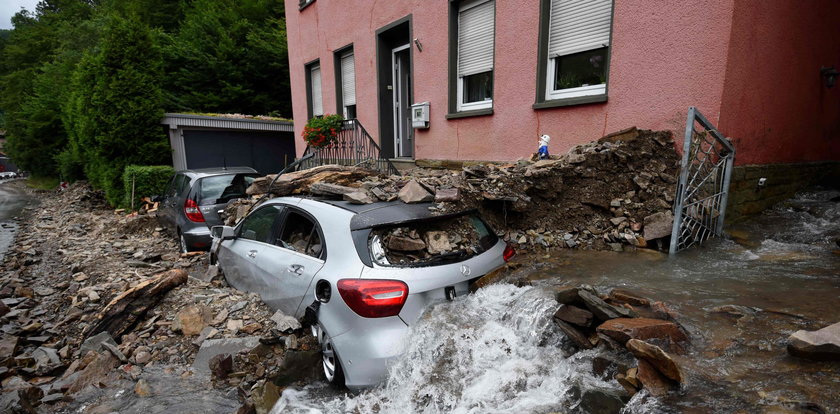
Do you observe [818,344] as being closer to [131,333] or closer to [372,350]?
[372,350]

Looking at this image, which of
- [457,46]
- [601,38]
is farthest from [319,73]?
[601,38]

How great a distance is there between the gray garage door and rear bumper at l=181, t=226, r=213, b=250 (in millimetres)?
8223

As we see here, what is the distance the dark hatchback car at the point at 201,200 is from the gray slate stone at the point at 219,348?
155 inches

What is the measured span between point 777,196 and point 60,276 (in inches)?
434

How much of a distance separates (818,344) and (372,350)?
242 cm

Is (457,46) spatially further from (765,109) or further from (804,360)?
(804,360)

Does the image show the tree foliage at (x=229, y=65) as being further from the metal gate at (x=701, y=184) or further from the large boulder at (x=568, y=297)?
the large boulder at (x=568, y=297)

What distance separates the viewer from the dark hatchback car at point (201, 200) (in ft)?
23.0

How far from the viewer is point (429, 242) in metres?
3.15

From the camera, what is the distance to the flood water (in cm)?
204

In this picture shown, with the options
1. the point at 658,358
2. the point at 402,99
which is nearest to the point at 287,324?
the point at 658,358

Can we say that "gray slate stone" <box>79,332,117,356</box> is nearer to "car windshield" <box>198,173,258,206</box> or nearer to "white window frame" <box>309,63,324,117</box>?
"car windshield" <box>198,173,258,206</box>

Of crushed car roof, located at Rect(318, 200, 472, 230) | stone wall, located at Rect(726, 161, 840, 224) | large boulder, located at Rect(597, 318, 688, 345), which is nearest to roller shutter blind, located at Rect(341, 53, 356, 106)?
crushed car roof, located at Rect(318, 200, 472, 230)

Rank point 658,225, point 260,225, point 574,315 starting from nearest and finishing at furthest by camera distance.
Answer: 1. point 574,315
2. point 260,225
3. point 658,225
